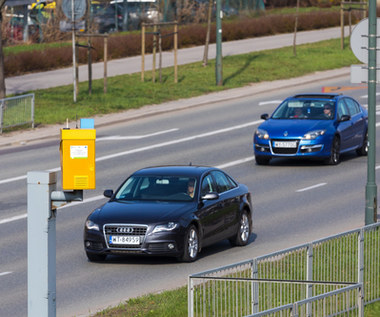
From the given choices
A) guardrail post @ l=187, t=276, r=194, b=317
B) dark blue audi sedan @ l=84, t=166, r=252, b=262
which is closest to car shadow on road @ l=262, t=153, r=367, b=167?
dark blue audi sedan @ l=84, t=166, r=252, b=262

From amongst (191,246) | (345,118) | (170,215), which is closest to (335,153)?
(345,118)

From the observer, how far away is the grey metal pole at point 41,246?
860 cm

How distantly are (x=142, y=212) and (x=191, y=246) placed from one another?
924mm

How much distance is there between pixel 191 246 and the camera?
54.2 ft

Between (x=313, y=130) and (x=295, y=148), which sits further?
(x=313, y=130)

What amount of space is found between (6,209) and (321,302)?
1340cm

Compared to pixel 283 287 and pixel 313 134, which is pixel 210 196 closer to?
pixel 283 287

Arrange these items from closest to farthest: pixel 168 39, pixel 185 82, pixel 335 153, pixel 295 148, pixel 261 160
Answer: pixel 295 148
pixel 335 153
pixel 261 160
pixel 185 82
pixel 168 39

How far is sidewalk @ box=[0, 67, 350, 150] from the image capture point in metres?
31.7

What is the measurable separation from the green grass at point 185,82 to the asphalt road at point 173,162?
161 cm

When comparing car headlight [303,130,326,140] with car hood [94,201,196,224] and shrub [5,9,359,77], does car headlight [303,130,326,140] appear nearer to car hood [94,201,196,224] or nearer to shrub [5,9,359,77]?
car hood [94,201,196,224]

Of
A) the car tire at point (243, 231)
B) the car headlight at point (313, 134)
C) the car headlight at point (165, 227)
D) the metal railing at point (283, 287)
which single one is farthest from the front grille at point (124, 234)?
the car headlight at point (313, 134)

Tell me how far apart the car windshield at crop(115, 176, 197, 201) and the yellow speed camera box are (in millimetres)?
8588

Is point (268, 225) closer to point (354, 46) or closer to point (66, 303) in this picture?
point (354, 46)
